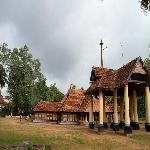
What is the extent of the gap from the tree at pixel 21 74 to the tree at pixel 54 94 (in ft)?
68.0

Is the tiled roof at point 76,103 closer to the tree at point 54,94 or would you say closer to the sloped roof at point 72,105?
the sloped roof at point 72,105

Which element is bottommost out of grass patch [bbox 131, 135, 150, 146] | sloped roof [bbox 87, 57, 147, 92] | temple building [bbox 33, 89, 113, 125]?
grass patch [bbox 131, 135, 150, 146]

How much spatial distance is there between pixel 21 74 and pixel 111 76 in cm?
4291

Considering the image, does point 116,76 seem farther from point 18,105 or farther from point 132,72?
point 18,105

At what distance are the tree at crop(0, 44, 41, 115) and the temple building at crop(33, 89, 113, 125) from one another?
13092mm

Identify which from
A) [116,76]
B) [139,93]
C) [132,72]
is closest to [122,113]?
[139,93]

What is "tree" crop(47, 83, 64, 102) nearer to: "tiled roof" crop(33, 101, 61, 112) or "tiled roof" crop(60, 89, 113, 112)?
"tiled roof" crop(33, 101, 61, 112)

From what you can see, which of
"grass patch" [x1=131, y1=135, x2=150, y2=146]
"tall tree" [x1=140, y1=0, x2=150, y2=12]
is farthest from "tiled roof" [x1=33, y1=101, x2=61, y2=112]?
"tall tree" [x1=140, y1=0, x2=150, y2=12]

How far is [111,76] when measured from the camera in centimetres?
3934

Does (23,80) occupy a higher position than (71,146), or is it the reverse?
(23,80)

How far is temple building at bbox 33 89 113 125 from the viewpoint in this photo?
197ft

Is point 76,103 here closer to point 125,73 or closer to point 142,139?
point 125,73

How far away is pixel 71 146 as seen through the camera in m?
25.9

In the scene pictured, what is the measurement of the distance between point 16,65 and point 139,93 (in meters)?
41.5
